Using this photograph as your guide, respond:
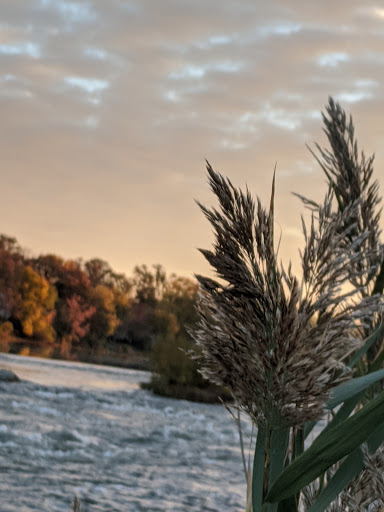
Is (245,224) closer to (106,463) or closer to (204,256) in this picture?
(204,256)

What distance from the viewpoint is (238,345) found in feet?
3.53

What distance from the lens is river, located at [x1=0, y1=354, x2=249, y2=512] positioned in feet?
27.2

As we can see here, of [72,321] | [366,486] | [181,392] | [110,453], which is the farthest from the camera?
[72,321]

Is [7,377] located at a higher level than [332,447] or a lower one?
lower

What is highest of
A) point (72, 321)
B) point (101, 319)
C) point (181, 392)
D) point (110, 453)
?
point (101, 319)

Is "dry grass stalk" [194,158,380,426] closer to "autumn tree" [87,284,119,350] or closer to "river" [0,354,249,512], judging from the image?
"river" [0,354,249,512]

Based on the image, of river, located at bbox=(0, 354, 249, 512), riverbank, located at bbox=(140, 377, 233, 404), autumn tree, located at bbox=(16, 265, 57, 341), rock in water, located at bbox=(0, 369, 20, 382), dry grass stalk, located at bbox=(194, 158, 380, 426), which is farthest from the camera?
autumn tree, located at bbox=(16, 265, 57, 341)

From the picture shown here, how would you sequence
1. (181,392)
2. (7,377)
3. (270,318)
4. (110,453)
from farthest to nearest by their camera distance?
(181,392), (7,377), (110,453), (270,318)

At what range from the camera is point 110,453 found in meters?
11.1

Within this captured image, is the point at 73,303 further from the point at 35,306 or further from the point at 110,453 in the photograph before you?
the point at 110,453

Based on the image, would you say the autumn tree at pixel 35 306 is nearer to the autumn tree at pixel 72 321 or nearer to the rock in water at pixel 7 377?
the autumn tree at pixel 72 321

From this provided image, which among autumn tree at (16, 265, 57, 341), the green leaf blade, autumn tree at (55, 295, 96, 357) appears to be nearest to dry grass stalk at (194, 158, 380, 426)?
the green leaf blade

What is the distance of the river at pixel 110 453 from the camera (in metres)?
8.30

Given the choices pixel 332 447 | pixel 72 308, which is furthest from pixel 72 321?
pixel 332 447
